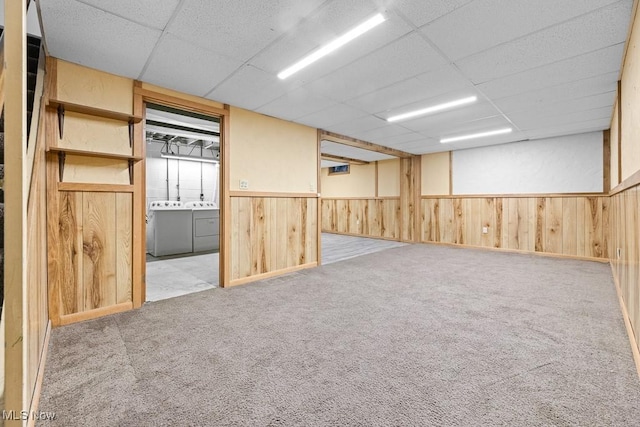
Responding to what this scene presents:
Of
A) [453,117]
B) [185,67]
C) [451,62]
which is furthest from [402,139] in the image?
[185,67]

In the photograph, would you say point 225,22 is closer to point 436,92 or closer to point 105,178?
point 105,178

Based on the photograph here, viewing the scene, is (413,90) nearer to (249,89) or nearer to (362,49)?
(362,49)

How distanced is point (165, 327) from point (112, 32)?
2261 mm

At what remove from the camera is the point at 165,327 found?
2.27m

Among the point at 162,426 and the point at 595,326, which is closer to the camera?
the point at 162,426

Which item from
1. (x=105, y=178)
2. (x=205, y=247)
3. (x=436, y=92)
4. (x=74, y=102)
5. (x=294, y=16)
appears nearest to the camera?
(x=294, y=16)

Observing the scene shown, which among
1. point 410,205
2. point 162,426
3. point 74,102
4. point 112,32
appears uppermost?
point 112,32

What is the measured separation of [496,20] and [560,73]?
4.39ft

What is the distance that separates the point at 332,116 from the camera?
4.02 meters

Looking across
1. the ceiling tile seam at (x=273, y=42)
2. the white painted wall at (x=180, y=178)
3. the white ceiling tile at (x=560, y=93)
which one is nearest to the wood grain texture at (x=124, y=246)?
the ceiling tile seam at (x=273, y=42)

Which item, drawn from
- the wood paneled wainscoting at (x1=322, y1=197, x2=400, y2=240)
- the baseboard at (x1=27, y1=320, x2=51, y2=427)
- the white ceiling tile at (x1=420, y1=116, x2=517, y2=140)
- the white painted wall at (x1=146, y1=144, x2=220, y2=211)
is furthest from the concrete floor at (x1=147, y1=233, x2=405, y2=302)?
the white ceiling tile at (x1=420, y1=116, x2=517, y2=140)

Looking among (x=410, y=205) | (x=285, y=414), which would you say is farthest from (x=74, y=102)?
(x=410, y=205)

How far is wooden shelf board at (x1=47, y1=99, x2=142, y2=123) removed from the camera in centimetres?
228

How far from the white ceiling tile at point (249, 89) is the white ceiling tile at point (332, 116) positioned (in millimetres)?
786
